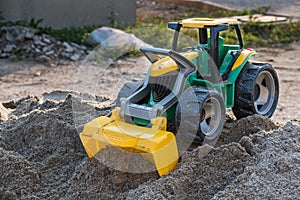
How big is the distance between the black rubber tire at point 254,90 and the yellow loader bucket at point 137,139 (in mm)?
1111

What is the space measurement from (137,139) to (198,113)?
0.51 metres

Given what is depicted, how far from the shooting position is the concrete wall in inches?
357

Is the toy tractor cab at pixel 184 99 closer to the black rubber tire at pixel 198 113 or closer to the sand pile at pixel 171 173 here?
the black rubber tire at pixel 198 113

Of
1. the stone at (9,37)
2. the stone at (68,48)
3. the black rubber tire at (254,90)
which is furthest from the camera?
the stone at (9,37)

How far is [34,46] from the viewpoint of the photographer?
8.31 metres

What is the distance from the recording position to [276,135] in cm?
390

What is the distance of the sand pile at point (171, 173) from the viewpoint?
3432mm

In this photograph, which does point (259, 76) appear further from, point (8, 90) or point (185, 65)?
point (8, 90)

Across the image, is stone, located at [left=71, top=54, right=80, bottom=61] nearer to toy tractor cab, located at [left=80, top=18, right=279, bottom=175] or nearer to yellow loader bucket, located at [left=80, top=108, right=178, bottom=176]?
toy tractor cab, located at [left=80, top=18, right=279, bottom=175]

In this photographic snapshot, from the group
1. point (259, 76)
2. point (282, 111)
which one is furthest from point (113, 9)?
point (259, 76)

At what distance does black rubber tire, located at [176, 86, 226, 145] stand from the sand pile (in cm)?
14

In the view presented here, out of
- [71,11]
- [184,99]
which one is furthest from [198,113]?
[71,11]

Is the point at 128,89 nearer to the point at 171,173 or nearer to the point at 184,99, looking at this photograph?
the point at 184,99

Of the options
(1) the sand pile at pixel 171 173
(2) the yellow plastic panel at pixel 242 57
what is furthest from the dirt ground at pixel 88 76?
(1) the sand pile at pixel 171 173
